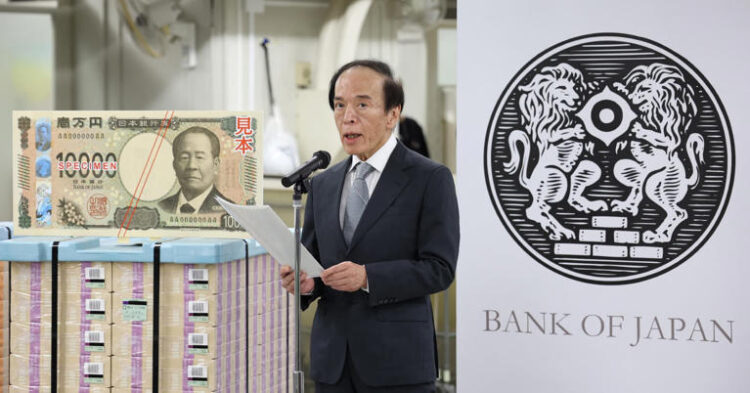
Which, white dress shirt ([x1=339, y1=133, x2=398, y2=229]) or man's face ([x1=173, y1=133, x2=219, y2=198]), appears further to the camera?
man's face ([x1=173, y1=133, x2=219, y2=198])

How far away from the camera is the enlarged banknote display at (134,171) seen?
7.72ft

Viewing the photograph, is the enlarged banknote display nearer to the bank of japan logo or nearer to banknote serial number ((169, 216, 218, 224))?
banknote serial number ((169, 216, 218, 224))

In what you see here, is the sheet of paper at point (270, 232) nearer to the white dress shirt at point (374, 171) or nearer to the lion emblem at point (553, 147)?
the white dress shirt at point (374, 171)

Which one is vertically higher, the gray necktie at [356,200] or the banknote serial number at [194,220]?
the gray necktie at [356,200]

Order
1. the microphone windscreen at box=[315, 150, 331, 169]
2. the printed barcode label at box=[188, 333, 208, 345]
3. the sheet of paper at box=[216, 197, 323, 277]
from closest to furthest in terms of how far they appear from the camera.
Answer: the sheet of paper at box=[216, 197, 323, 277]
the microphone windscreen at box=[315, 150, 331, 169]
the printed barcode label at box=[188, 333, 208, 345]

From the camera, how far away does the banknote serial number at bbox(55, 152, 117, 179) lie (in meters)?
2.41

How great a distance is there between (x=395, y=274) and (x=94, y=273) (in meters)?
0.90

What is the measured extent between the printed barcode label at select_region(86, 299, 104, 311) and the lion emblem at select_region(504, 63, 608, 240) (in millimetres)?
1243

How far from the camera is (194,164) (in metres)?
2.38

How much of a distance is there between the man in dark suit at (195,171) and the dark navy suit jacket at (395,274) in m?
0.46

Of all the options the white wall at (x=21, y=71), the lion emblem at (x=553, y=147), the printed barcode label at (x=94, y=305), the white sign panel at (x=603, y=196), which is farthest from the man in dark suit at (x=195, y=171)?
the white wall at (x=21, y=71)

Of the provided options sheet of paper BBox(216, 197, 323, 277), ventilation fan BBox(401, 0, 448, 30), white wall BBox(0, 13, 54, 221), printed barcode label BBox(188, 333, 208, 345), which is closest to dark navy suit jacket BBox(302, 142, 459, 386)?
sheet of paper BBox(216, 197, 323, 277)

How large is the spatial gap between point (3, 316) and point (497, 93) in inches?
62.9

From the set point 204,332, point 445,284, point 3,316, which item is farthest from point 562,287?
point 3,316
